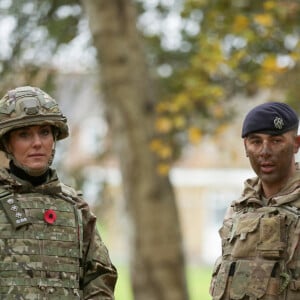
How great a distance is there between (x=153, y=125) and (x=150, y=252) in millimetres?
1763

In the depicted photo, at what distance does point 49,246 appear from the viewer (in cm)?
642

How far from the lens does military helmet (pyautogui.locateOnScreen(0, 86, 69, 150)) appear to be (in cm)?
649

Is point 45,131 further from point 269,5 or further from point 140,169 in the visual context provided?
point 140,169

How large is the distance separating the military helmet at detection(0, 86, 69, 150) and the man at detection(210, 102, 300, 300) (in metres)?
1.11

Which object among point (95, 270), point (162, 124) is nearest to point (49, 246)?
point (95, 270)

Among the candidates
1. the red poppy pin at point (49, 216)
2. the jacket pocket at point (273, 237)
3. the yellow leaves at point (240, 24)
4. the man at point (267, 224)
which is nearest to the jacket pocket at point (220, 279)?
the man at point (267, 224)

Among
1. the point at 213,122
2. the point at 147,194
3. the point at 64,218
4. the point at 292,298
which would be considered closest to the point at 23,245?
the point at 64,218

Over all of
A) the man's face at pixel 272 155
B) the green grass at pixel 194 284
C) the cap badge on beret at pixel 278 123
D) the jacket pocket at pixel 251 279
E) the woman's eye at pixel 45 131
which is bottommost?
the jacket pocket at pixel 251 279

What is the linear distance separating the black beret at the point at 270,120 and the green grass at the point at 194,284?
84.7 feet

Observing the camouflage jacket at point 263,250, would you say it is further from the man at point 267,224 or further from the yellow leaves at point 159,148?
the yellow leaves at point 159,148

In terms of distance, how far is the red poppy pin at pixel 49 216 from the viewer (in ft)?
21.2

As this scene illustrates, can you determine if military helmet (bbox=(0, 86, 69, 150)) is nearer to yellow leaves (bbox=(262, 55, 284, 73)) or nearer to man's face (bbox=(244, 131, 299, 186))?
man's face (bbox=(244, 131, 299, 186))

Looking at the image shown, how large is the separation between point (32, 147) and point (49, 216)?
39 cm

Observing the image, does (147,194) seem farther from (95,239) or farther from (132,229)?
(95,239)
